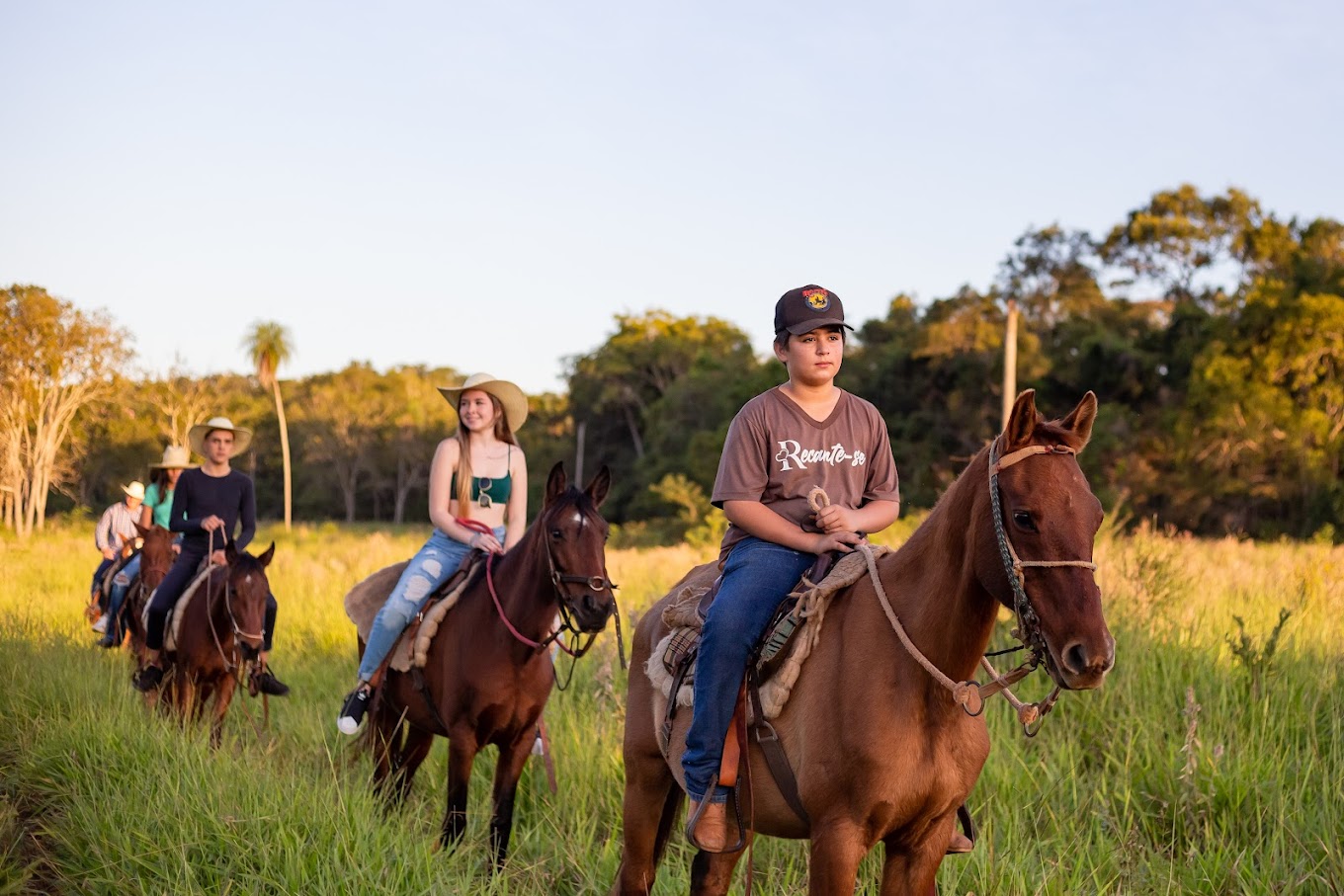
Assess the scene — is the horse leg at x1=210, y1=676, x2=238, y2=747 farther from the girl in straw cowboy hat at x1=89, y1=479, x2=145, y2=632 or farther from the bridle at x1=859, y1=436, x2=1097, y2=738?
the bridle at x1=859, y1=436, x2=1097, y2=738

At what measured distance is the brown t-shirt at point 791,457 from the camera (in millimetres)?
3631

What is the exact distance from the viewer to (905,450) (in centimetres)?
3534

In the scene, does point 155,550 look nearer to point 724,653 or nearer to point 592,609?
point 592,609

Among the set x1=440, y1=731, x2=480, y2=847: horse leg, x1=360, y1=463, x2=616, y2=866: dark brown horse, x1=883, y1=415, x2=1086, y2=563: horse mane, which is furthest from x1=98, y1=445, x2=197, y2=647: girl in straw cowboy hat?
x1=883, y1=415, x2=1086, y2=563: horse mane

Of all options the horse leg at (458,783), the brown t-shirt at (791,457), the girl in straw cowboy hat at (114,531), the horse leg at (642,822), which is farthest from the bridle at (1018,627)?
the girl in straw cowboy hat at (114,531)

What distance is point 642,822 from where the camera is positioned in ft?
13.8

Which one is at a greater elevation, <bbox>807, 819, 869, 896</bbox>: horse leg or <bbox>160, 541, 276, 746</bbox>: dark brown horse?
Answer: <bbox>807, 819, 869, 896</bbox>: horse leg

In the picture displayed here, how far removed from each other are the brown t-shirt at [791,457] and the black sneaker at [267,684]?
5.92m

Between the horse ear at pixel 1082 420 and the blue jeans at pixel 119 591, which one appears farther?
the blue jeans at pixel 119 591

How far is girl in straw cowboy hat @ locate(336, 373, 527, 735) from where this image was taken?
21.2 feet

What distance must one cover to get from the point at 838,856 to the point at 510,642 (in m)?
3.18

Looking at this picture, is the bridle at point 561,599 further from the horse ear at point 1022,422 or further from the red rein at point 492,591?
the horse ear at point 1022,422

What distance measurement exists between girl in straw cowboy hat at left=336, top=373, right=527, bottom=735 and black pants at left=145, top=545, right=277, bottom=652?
9.14 feet

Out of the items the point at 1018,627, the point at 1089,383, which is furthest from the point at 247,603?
the point at 1089,383
